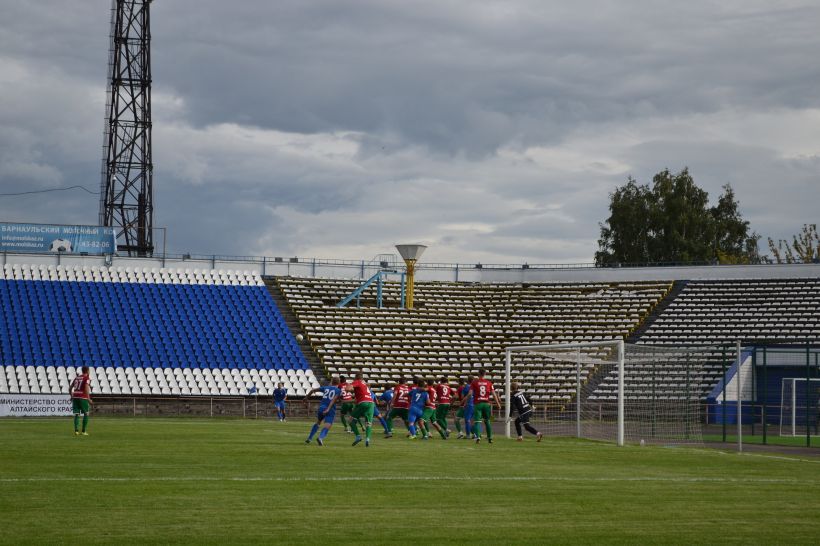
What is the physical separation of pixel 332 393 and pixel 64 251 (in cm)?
3666

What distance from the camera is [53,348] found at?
161ft

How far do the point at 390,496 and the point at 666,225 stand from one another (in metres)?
68.1

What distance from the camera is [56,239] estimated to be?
57.6 metres

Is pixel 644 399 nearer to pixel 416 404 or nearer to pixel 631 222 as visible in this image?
pixel 416 404

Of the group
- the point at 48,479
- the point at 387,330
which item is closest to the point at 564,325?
the point at 387,330

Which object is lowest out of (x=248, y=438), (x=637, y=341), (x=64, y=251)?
(x=248, y=438)

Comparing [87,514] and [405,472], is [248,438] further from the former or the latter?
[87,514]

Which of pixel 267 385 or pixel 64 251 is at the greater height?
pixel 64 251

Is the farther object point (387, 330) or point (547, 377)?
point (387, 330)

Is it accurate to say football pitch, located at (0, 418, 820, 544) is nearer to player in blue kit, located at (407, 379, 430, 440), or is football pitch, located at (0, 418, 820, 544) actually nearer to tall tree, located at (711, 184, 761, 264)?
player in blue kit, located at (407, 379, 430, 440)

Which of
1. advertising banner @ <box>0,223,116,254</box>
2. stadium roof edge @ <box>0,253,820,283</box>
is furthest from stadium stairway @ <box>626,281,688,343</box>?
advertising banner @ <box>0,223,116,254</box>

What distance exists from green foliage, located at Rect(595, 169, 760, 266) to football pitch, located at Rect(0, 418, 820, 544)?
184ft

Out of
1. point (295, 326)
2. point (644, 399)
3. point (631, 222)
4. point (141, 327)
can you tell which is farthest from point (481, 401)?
point (631, 222)

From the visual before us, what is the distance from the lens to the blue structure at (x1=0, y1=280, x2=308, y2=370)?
49438 millimetres
